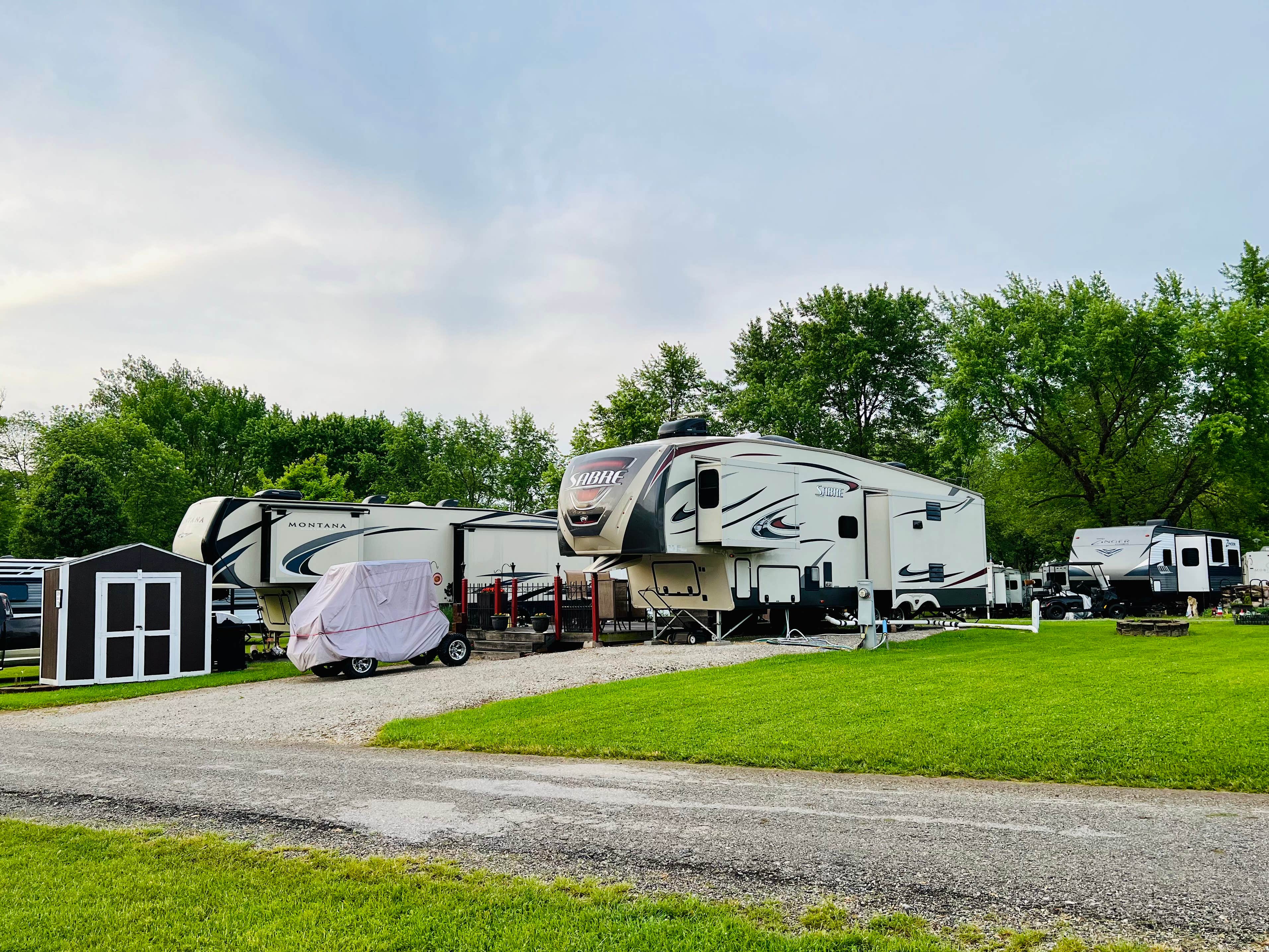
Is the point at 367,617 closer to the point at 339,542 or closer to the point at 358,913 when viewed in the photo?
the point at 339,542

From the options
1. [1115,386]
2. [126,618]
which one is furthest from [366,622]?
[1115,386]

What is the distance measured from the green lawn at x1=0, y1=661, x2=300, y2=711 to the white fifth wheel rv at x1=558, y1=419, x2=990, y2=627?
6775 millimetres

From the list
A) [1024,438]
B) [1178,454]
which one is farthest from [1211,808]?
[1024,438]

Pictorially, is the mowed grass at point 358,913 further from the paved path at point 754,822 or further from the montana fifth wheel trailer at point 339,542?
the montana fifth wheel trailer at point 339,542

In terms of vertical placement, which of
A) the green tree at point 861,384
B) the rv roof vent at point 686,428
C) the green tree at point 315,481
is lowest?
the rv roof vent at point 686,428

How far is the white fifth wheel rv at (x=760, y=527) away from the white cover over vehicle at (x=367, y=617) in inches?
134

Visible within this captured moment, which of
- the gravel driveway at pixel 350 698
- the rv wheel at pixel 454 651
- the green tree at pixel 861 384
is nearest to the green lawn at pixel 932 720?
the gravel driveway at pixel 350 698

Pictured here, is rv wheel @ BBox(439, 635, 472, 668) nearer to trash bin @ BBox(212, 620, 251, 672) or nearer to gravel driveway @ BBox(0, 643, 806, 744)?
gravel driveway @ BBox(0, 643, 806, 744)

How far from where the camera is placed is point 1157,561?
3238 cm

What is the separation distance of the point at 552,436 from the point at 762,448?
42861 millimetres

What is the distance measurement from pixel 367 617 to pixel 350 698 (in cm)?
345

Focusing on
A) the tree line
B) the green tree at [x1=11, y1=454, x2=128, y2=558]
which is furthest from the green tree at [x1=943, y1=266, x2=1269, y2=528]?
the green tree at [x1=11, y1=454, x2=128, y2=558]

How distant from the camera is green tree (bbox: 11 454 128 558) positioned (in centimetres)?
3981

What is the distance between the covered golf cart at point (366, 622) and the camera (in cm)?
1733
